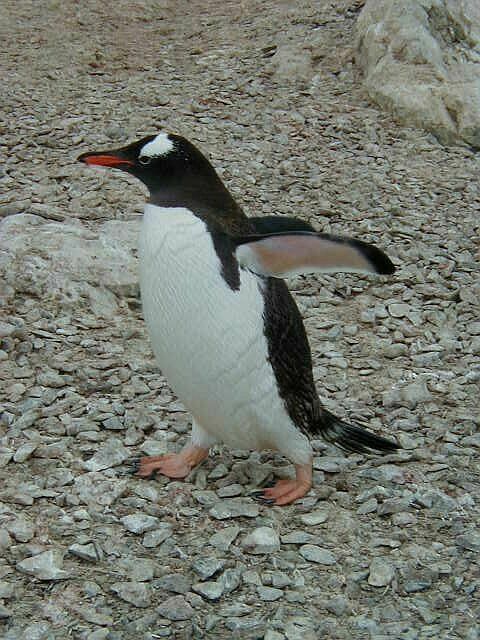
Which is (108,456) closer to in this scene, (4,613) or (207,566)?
(207,566)

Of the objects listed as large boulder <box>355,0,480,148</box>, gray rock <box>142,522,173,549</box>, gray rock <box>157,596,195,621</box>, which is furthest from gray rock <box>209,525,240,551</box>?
large boulder <box>355,0,480,148</box>

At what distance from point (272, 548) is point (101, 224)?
2.22m

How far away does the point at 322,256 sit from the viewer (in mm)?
2521

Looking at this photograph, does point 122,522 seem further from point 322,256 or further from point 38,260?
point 38,260

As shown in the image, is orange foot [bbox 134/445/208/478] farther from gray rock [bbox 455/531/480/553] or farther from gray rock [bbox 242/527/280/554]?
gray rock [bbox 455/531/480/553]

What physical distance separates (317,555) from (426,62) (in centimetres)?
405

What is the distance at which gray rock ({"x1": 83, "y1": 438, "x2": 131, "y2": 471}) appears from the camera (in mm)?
2879

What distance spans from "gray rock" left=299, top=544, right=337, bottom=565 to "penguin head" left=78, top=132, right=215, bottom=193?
1.04m

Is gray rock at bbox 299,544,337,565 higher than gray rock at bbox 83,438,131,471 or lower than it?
higher

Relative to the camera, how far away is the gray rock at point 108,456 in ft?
9.45

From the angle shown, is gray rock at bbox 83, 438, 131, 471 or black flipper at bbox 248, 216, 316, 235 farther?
gray rock at bbox 83, 438, 131, 471

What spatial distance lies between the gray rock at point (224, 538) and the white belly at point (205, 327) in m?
0.28

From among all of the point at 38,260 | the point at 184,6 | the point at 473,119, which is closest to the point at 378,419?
the point at 38,260

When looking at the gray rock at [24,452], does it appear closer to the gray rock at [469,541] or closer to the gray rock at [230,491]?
the gray rock at [230,491]
